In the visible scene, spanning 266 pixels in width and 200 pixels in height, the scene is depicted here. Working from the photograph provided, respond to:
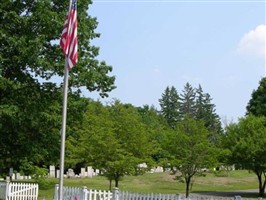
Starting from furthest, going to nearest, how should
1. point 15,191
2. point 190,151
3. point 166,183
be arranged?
1. point 166,183
2. point 190,151
3. point 15,191

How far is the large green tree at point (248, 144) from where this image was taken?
3603 cm

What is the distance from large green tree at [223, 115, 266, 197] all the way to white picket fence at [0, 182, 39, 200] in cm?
1700

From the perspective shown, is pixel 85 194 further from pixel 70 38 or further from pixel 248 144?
pixel 248 144

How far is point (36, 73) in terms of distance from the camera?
22.4m

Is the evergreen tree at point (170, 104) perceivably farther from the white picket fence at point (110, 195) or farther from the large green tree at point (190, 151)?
the white picket fence at point (110, 195)

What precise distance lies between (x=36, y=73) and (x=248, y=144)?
19350 mm

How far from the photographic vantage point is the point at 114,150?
32.4 m

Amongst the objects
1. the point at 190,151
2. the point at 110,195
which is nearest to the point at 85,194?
the point at 110,195

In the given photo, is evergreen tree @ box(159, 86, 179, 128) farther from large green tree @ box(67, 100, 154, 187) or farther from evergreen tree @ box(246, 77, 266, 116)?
large green tree @ box(67, 100, 154, 187)

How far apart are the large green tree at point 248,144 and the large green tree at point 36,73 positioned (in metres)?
15.9

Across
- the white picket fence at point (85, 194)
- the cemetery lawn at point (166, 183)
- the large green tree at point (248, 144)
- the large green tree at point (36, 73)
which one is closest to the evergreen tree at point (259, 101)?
the cemetery lawn at point (166, 183)

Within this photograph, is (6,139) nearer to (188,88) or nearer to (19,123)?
(19,123)

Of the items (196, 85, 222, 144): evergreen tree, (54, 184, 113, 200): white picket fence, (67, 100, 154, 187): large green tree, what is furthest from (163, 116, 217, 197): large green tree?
(196, 85, 222, 144): evergreen tree

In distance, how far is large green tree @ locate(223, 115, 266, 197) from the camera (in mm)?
36031
